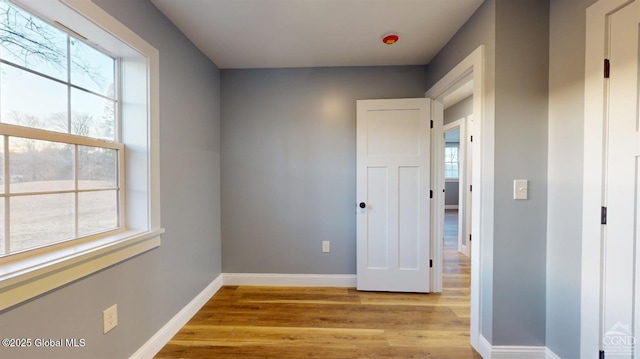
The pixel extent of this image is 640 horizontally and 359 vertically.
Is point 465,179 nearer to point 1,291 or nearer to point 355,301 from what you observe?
point 355,301

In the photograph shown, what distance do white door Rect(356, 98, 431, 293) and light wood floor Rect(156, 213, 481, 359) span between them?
0.22 m

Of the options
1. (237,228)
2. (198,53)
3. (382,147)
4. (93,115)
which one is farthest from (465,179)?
(93,115)

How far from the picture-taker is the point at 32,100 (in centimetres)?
113

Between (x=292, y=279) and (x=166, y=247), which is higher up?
(x=166, y=247)

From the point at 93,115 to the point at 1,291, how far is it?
0.96 m

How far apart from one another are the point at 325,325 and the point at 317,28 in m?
2.35

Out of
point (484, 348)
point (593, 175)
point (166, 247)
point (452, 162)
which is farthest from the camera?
point (452, 162)

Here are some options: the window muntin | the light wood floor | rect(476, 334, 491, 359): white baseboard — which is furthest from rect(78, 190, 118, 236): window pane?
rect(476, 334, 491, 359): white baseboard

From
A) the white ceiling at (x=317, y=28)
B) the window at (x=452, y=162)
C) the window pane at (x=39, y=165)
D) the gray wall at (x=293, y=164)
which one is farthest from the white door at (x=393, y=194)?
the window at (x=452, y=162)

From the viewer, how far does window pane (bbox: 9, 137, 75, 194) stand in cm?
106

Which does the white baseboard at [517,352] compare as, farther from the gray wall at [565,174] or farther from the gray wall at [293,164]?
the gray wall at [293,164]

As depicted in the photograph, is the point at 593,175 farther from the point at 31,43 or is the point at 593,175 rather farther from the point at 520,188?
the point at 31,43

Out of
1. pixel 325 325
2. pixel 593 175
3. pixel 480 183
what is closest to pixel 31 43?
pixel 325 325

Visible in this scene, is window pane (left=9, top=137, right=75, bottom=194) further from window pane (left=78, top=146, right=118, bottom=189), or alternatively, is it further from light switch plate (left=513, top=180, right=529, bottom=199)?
light switch plate (left=513, top=180, right=529, bottom=199)
